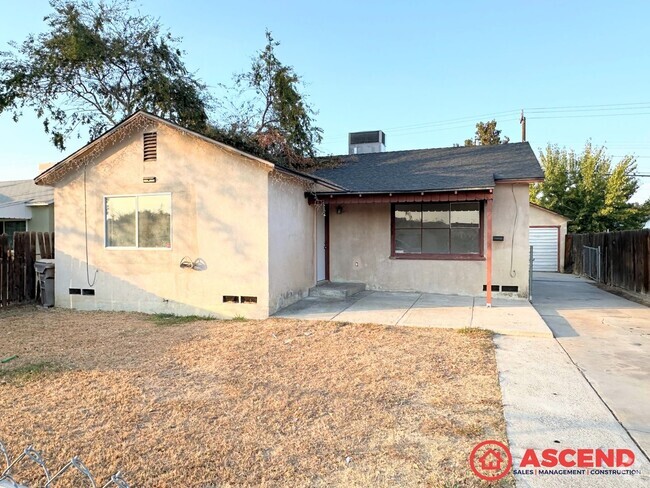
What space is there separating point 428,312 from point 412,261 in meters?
2.71

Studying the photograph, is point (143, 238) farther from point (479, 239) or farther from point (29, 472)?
point (479, 239)

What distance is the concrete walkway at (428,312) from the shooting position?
7.26 meters

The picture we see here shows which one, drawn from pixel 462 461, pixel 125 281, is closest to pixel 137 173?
pixel 125 281

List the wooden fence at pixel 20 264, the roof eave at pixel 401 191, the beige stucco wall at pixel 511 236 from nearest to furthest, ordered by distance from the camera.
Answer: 1. the roof eave at pixel 401 191
2. the wooden fence at pixel 20 264
3. the beige stucco wall at pixel 511 236

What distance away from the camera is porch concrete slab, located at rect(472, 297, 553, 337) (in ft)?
22.2

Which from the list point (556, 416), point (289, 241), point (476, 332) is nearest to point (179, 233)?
point (289, 241)

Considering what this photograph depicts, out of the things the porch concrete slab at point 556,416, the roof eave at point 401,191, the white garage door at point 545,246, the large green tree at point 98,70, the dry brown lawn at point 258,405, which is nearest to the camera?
the porch concrete slab at point 556,416

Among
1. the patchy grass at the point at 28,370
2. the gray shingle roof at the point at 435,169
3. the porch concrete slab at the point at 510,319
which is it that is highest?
Answer: the gray shingle roof at the point at 435,169

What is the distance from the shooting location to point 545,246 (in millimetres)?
20297

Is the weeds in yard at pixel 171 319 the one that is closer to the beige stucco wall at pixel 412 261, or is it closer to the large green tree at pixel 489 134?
the beige stucco wall at pixel 412 261

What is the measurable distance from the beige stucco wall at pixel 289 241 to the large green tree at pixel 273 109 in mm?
6562

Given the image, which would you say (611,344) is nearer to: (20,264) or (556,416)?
(556,416)

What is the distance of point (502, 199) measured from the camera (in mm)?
10109

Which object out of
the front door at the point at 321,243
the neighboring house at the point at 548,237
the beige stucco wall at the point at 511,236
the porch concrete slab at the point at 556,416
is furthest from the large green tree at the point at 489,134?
the porch concrete slab at the point at 556,416
